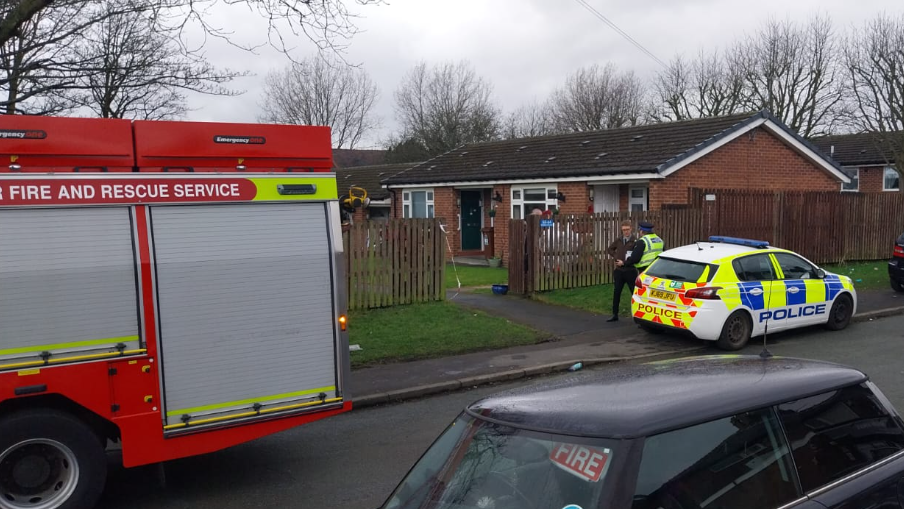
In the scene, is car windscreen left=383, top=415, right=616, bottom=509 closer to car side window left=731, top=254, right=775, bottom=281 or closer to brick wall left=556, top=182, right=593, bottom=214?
car side window left=731, top=254, right=775, bottom=281

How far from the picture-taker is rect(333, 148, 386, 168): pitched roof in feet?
177

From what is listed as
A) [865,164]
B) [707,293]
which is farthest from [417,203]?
[865,164]

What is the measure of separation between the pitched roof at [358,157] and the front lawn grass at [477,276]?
33608 millimetres

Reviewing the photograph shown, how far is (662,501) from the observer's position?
2600 mm

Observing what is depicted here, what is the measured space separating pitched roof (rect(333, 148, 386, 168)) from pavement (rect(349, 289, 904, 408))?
40898 mm

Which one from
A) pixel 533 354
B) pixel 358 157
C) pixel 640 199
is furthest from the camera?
pixel 358 157

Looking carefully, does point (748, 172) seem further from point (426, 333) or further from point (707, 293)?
point (426, 333)

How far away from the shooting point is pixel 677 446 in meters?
2.70

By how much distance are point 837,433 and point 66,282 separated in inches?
188

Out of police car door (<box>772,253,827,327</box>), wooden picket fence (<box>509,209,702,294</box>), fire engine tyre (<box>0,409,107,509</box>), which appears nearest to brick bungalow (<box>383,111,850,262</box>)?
wooden picket fence (<box>509,209,702,294</box>)

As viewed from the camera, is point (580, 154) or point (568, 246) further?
point (580, 154)

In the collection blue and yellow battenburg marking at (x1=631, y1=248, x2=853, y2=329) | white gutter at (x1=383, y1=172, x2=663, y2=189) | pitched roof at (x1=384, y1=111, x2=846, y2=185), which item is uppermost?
pitched roof at (x1=384, y1=111, x2=846, y2=185)

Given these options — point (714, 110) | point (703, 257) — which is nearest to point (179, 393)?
point (703, 257)

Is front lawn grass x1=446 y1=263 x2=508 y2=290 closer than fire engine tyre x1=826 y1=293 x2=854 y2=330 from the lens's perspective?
No
